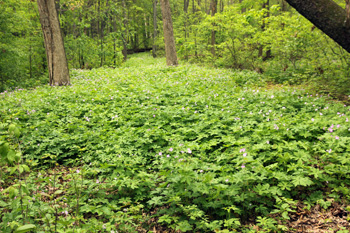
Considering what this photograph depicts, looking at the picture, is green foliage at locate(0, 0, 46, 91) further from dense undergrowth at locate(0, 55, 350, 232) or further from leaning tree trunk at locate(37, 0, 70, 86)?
dense undergrowth at locate(0, 55, 350, 232)

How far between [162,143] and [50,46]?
6.87 metres

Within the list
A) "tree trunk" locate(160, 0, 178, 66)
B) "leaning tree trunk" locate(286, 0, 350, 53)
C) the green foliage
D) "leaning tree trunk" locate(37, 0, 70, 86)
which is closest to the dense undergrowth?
"leaning tree trunk" locate(286, 0, 350, 53)

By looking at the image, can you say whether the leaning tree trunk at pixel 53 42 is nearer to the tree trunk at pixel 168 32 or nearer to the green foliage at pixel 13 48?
the green foliage at pixel 13 48

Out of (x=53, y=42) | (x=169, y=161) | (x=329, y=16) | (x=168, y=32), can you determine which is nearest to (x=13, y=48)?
(x=53, y=42)

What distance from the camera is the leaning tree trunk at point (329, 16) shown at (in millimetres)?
4930

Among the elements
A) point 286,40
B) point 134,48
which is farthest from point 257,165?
point 134,48

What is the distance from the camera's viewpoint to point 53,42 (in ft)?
27.3

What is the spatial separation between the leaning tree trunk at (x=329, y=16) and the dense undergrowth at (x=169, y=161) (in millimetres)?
1558

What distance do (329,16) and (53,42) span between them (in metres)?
8.88

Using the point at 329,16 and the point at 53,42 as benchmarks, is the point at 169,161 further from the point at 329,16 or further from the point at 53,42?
the point at 53,42

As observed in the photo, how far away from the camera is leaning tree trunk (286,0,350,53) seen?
16.2ft

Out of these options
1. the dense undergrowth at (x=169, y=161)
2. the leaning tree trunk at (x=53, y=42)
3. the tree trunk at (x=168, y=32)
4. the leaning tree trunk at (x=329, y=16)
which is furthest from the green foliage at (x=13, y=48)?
the leaning tree trunk at (x=329, y=16)

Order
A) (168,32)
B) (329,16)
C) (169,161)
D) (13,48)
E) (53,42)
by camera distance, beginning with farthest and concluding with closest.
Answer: (168,32), (13,48), (53,42), (329,16), (169,161)

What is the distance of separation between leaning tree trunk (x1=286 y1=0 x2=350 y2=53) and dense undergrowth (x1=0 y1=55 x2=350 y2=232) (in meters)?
1.56
